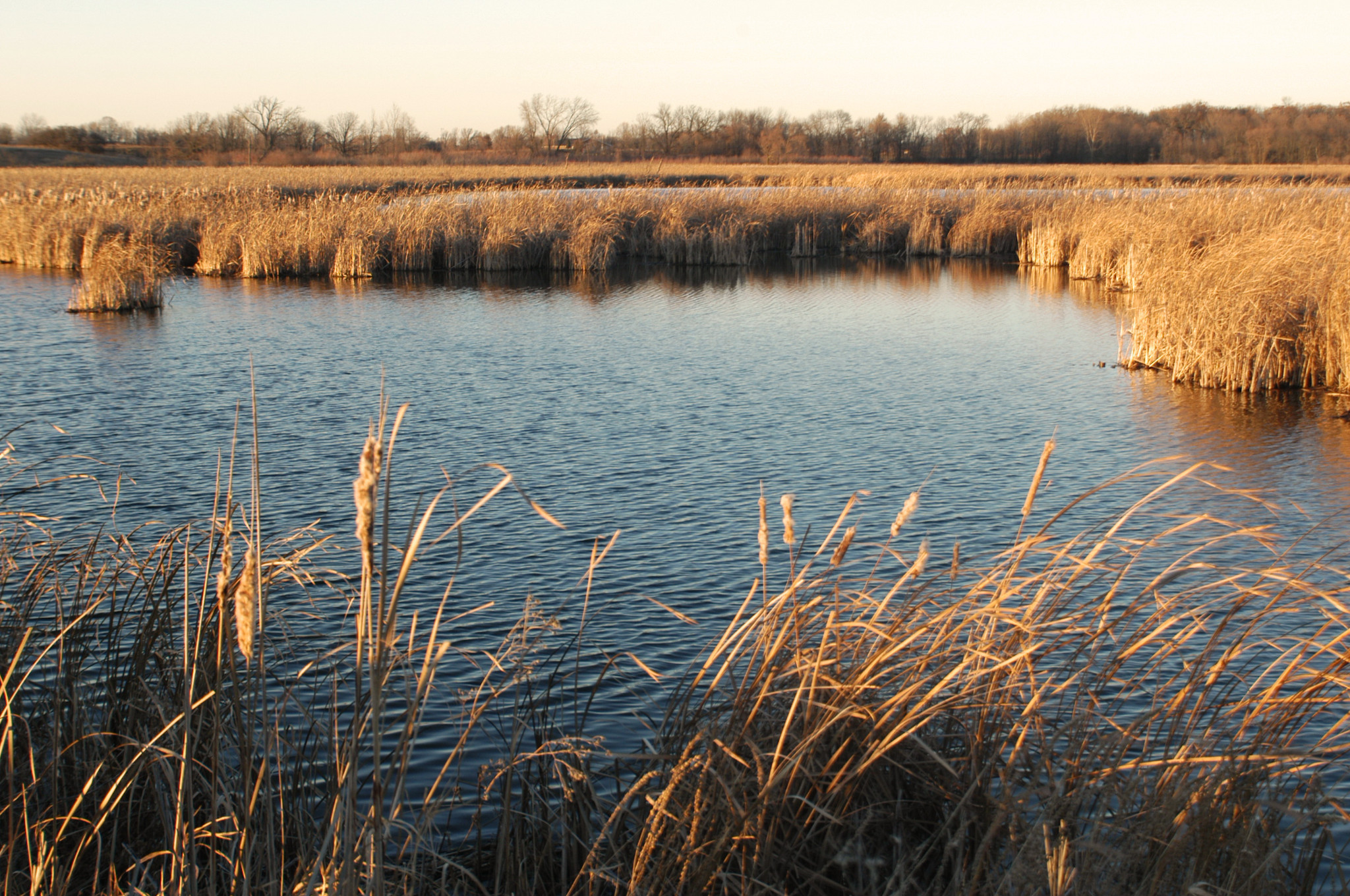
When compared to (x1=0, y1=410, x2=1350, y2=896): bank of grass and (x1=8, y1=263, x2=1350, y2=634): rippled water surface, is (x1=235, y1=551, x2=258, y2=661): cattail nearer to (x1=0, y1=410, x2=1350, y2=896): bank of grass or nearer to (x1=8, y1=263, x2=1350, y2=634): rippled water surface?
(x1=0, y1=410, x2=1350, y2=896): bank of grass

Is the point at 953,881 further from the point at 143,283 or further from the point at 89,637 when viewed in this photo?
the point at 143,283

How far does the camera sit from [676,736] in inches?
123

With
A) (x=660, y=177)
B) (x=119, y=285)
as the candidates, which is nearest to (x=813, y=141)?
(x=660, y=177)

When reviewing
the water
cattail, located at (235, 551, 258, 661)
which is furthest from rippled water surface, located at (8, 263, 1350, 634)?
cattail, located at (235, 551, 258, 661)

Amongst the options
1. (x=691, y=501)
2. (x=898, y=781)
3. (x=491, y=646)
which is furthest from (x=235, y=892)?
(x=691, y=501)

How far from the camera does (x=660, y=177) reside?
46.8 meters

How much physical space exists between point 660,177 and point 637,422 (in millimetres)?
38622

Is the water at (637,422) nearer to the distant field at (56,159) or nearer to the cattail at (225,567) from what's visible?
the cattail at (225,567)

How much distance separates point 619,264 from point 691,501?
17735 mm

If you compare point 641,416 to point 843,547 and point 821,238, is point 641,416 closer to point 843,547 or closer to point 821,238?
point 843,547

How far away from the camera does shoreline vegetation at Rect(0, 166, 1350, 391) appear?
1166 cm

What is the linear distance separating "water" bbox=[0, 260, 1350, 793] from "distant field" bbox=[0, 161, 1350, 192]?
16.7m

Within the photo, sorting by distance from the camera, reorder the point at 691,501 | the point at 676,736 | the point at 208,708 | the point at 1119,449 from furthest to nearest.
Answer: the point at 1119,449
the point at 691,501
the point at 208,708
the point at 676,736

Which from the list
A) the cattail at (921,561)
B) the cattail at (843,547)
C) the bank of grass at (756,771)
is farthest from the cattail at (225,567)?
the cattail at (921,561)
